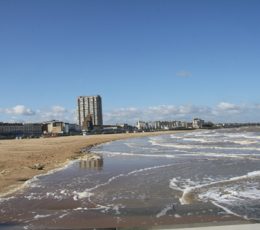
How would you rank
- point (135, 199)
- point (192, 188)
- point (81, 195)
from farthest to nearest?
point (192, 188) → point (81, 195) → point (135, 199)

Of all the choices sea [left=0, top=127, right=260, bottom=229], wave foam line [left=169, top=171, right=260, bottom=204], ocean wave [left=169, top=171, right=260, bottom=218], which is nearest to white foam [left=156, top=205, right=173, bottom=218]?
sea [left=0, top=127, right=260, bottom=229]

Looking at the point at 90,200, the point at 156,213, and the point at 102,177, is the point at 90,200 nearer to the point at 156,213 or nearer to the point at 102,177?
the point at 156,213

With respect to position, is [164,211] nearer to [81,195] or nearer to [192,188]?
[81,195]

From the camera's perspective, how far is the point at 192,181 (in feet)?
55.5

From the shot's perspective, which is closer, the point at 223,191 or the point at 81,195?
the point at 223,191

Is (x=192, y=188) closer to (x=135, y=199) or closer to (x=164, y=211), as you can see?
(x=135, y=199)

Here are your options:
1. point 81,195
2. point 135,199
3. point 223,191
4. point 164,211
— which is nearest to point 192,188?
point 223,191

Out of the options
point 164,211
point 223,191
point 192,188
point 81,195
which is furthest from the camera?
point 192,188

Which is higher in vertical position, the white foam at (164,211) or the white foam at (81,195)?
the white foam at (81,195)

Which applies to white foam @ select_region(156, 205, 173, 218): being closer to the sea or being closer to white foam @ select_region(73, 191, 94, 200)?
the sea

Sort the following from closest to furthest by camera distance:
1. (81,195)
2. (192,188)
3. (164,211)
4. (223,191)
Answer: (164,211)
(223,191)
(81,195)
(192,188)

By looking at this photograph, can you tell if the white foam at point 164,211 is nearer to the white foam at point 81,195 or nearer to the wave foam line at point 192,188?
the wave foam line at point 192,188

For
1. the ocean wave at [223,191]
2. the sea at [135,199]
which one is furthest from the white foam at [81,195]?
the ocean wave at [223,191]

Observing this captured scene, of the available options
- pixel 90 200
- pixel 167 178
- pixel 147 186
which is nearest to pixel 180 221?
pixel 90 200
